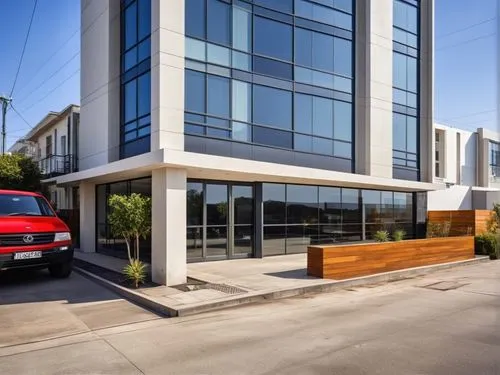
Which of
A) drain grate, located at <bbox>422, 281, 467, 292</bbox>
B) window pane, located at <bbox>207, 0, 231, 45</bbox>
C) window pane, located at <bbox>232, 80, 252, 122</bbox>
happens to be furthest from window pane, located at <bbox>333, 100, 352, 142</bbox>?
drain grate, located at <bbox>422, 281, 467, 292</bbox>

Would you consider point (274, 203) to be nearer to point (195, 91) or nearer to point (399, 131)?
point (195, 91)

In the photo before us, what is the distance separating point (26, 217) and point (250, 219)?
7.28 metres

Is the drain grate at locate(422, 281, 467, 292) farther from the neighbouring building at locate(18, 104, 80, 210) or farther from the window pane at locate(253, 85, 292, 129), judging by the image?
the neighbouring building at locate(18, 104, 80, 210)

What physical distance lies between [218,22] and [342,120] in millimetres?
6918

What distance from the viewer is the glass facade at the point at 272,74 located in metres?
12.9

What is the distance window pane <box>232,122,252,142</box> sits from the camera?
1377 centimetres

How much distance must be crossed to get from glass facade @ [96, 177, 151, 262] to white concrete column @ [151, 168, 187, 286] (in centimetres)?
320

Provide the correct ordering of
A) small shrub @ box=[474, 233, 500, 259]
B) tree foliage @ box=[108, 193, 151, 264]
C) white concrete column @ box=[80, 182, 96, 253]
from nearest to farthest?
1. tree foliage @ box=[108, 193, 151, 264]
2. white concrete column @ box=[80, 182, 96, 253]
3. small shrub @ box=[474, 233, 500, 259]

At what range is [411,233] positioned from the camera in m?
22.0

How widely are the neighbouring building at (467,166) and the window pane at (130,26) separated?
2294 centimetres

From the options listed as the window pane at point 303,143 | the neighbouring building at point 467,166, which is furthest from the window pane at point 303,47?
the neighbouring building at point 467,166

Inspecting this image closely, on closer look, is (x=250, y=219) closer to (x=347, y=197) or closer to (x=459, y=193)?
(x=347, y=197)

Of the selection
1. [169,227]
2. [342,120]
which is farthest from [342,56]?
[169,227]

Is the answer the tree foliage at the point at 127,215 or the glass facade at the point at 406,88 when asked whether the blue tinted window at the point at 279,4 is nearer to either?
the glass facade at the point at 406,88
